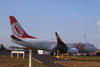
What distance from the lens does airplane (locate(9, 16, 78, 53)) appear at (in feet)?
152

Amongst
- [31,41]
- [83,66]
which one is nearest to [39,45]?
[31,41]

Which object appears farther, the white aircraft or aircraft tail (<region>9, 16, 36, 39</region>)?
the white aircraft

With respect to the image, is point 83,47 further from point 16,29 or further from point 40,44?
point 16,29

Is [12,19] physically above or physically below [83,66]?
above

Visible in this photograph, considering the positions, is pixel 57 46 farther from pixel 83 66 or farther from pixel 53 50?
pixel 83 66

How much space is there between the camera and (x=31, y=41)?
47.8 m

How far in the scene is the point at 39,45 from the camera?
162 ft

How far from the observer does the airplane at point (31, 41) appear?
46191mm

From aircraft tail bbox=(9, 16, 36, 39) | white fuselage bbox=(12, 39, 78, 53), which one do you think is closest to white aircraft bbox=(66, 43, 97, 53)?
white fuselage bbox=(12, 39, 78, 53)

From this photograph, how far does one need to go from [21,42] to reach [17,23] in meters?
4.47

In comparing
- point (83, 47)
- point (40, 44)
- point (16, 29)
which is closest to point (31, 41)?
point (40, 44)

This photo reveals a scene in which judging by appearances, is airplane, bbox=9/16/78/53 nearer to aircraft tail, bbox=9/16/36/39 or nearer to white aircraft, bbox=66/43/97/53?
aircraft tail, bbox=9/16/36/39

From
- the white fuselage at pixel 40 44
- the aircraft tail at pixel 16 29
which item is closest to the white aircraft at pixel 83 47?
the white fuselage at pixel 40 44

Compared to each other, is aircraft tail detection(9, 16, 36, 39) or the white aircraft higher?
aircraft tail detection(9, 16, 36, 39)
